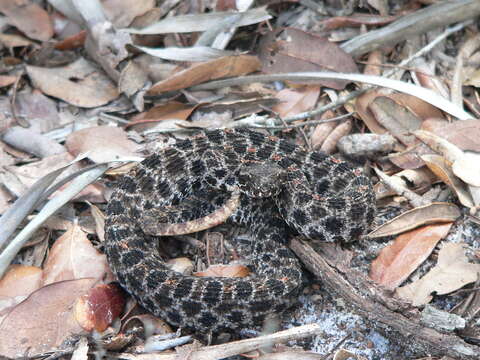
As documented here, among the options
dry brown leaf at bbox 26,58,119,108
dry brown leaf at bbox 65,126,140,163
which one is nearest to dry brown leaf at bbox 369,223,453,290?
dry brown leaf at bbox 65,126,140,163

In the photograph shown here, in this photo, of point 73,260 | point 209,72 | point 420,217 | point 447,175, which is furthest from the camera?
point 209,72

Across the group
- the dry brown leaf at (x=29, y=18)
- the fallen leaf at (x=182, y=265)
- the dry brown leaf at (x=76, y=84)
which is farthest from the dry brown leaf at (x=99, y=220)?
the dry brown leaf at (x=29, y=18)

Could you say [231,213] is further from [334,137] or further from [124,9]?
[124,9]

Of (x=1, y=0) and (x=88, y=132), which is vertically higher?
(x=1, y=0)

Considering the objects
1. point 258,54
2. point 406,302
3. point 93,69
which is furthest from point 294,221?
point 93,69

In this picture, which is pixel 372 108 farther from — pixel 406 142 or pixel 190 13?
pixel 190 13

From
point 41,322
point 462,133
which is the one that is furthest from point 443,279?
point 41,322
